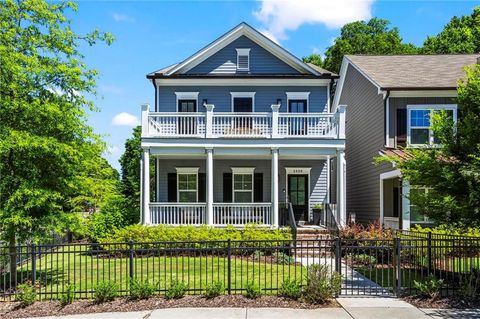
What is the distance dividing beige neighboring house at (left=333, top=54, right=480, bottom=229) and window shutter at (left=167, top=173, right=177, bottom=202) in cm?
889

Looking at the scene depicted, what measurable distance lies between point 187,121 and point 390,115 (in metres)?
8.24

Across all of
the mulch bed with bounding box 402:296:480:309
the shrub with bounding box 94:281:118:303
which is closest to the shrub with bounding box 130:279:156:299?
the shrub with bounding box 94:281:118:303

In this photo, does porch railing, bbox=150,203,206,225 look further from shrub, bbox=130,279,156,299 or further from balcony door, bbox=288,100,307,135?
shrub, bbox=130,279,156,299

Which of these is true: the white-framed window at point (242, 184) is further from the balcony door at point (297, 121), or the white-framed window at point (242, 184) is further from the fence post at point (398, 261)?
the fence post at point (398, 261)

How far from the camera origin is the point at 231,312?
8.16 meters

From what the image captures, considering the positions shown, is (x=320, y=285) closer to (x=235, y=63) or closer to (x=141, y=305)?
(x=141, y=305)

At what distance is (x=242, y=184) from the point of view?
21.2 m

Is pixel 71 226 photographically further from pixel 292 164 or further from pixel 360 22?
pixel 360 22

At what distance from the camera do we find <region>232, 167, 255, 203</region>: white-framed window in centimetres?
2109

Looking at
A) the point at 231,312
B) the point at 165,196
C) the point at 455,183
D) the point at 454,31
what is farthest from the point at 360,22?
the point at 231,312

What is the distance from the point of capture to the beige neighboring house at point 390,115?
711 inches

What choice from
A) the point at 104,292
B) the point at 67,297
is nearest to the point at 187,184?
the point at 104,292

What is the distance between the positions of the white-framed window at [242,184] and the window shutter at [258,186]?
186mm

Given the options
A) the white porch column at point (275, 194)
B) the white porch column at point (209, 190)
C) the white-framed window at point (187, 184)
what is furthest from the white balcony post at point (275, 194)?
the white-framed window at point (187, 184)
